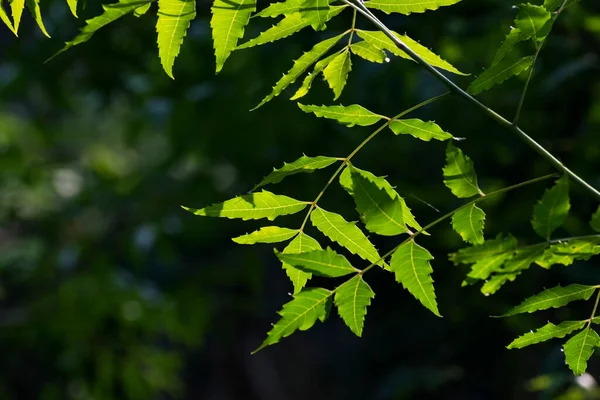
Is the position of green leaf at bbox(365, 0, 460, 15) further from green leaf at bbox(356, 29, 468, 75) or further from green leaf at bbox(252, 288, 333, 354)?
green leaf at bbox(252, 288, 333, 354)

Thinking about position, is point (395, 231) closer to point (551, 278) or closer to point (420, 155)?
point (551, 278)

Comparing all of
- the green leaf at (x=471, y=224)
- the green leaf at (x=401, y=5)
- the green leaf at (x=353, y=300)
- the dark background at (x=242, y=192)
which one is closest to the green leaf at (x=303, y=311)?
the green leaf at (x=353, y=300)

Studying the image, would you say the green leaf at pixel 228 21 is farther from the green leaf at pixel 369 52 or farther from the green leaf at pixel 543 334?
the green leaf at pixel 543 334

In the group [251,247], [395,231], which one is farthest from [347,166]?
[251,247]

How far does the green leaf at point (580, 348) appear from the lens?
2.02 ft

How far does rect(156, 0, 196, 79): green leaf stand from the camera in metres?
0.62

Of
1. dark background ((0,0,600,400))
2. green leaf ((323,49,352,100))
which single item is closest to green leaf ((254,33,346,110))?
green leaf ((323,49,352,100))

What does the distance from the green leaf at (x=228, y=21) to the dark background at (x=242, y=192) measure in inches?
30.4

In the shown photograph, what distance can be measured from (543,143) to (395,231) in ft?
3.93

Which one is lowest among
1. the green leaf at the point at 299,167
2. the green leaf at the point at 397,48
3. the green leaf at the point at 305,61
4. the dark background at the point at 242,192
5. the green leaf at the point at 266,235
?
the dark background at the point at 242,192

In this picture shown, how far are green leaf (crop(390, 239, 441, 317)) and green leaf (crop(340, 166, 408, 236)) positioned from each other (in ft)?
0.06

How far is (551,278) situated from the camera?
5.97 ft

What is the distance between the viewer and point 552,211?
2.08 ft

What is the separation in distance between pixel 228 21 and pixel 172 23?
0.15 feet
